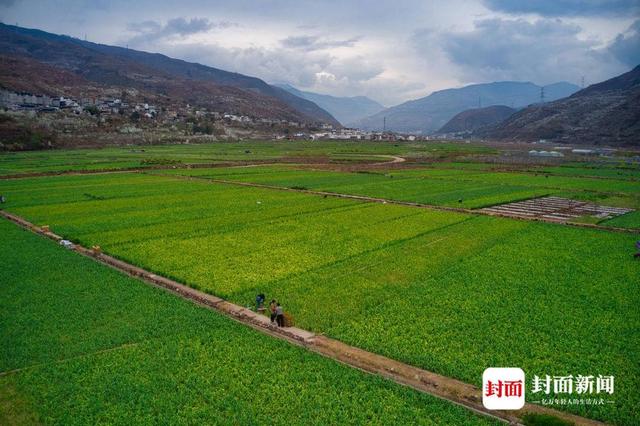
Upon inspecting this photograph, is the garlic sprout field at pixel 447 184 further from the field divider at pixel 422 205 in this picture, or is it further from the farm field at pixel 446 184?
the field divider at pixel 422 205

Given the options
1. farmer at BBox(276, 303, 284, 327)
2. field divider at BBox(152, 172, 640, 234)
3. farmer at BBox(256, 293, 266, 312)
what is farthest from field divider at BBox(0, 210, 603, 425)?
field divider at BBox(152, 172, 640, 234)

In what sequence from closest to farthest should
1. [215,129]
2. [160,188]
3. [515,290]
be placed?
[515,290], [160,188], [215,129]

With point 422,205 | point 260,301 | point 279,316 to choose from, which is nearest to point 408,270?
point 260,301

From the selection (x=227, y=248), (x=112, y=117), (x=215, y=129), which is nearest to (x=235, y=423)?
(x=227, y=248)

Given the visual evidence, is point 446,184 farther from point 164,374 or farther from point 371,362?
point 164,374

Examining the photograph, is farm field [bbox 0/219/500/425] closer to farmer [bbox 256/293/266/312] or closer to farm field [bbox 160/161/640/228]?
farmer [bbox 256/293/266/312]

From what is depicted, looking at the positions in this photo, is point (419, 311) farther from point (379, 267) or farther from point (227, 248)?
point (227, 248)
